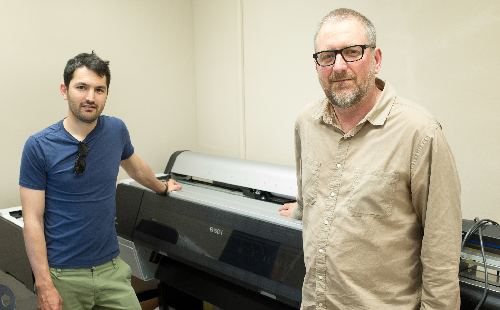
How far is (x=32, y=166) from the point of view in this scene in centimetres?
111

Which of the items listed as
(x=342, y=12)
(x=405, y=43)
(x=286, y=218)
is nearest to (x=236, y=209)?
(x=286, y=218)

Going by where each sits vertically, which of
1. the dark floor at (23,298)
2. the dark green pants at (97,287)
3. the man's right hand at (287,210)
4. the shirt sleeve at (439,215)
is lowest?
the dark floor at (23,298)

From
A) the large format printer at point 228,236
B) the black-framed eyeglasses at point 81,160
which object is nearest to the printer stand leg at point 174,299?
the large format printer at point 228,236

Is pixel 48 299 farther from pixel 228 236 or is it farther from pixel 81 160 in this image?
pixel 228 236

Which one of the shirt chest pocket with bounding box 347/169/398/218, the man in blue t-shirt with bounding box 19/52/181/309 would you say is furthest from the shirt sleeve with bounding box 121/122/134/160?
the shirt chest pocket with bounding box 347/169/398/218

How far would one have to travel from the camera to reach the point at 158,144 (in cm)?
202

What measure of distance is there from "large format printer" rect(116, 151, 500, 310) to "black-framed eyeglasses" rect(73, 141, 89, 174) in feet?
1.31

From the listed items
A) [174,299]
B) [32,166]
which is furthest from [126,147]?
[174,299]

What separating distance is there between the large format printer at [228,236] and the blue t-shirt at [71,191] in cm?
28

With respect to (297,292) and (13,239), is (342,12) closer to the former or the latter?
(297,292)

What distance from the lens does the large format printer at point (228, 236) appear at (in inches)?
44.1

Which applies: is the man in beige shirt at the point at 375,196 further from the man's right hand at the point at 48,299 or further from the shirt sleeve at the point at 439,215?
the man's right hand at the point at 48,299

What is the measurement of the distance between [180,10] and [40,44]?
0.73m

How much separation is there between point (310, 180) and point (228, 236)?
0.45 m
